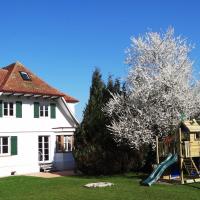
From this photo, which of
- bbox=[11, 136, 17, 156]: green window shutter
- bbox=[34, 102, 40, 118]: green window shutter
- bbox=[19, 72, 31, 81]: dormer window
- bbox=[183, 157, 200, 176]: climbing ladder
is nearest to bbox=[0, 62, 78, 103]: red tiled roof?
bbox=[19, 72, 31, 81]: dormer window

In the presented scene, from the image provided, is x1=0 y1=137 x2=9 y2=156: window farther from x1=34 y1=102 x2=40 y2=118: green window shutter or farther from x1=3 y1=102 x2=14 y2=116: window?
x1=34 y1=102 x2=40 y2=118: green window shutter

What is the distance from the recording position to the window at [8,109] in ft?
102

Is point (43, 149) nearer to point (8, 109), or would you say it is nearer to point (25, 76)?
point (8, 109)

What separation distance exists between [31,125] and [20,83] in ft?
11.3

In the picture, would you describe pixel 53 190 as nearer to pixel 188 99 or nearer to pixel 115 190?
pixel 115 190

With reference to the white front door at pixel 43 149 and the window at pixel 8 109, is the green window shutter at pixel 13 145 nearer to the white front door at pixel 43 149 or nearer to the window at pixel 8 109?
the window at pixel 8 109

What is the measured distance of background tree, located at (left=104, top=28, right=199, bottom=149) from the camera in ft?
88.0

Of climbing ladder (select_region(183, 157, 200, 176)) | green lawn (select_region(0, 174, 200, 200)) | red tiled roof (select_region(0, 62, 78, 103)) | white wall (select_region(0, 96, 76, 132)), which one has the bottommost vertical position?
green lawn (select_region(0, 174, 200, 200))

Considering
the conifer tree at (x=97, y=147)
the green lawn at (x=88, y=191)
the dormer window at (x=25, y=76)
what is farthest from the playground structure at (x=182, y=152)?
the dormer window at (x=25, y=76)

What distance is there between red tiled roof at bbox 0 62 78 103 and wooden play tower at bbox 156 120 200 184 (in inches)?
466

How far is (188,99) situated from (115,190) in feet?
30.9

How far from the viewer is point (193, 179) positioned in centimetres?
2328

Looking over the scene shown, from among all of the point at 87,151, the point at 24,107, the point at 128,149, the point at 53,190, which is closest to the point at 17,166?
the point at 24,107

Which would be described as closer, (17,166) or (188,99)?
(188,99)
